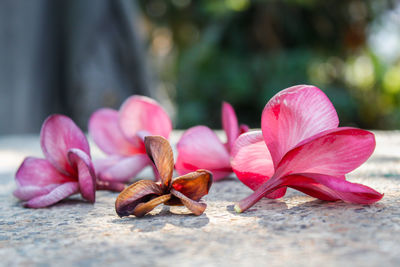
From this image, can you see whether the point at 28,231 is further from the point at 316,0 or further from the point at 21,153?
the point at 316,0

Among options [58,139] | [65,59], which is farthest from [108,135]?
[65,59]

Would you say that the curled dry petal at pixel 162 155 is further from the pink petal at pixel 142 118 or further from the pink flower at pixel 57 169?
the pink petal at pixel 142 118

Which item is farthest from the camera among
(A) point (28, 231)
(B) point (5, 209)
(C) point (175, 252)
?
(B) point (5, 209)

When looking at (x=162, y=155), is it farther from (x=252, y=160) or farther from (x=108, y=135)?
(x=108, y=135)

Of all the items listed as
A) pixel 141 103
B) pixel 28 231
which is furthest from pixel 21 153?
pixel 28 231

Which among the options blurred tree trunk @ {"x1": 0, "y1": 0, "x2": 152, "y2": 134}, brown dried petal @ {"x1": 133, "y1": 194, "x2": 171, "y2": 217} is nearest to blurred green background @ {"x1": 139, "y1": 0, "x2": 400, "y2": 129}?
blurred tree trunk @ {"x1": 0, "y1": 0, "x2": 152, "y2": 134}

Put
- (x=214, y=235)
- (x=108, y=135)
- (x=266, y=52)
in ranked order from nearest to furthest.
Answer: (x=214, y=235) → (x=108, y=135) → (x=266, y=52)
